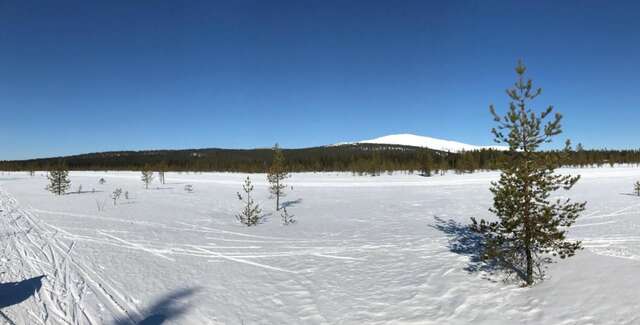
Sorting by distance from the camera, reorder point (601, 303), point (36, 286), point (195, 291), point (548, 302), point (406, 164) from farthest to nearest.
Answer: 1. point (406, 164)
2. point (195, 291)
3. point (36, 286)
4. point (548, 302)
5. point (601, 303)

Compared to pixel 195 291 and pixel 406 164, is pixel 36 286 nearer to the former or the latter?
pixel 195 291

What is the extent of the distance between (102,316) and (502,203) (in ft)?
30.9

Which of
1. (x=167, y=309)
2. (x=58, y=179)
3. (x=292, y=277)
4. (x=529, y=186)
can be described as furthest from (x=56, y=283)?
(x=58, y=179)

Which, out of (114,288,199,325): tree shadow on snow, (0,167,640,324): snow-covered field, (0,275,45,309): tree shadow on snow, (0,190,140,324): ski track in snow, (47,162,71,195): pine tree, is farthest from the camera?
(47,162,71,195): pine tree

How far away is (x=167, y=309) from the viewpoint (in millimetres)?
7512

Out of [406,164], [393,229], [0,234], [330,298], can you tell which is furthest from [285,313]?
[406,164]

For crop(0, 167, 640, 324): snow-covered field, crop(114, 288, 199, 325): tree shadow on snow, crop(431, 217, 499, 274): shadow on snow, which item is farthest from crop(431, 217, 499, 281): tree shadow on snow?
crop(114, 288, 199, 325): tree shadow on snow

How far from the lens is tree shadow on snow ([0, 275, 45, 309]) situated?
24.0 ft

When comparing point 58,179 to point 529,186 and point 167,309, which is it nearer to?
point 167,309

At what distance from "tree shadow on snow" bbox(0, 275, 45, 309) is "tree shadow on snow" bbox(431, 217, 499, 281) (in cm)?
1115

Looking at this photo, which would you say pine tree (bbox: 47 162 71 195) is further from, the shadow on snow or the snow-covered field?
the shadow on snow

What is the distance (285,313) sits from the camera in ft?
24.9

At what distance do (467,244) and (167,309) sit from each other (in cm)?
1085

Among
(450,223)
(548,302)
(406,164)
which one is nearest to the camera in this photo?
(548,302)
